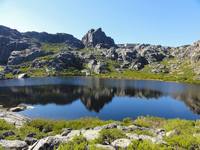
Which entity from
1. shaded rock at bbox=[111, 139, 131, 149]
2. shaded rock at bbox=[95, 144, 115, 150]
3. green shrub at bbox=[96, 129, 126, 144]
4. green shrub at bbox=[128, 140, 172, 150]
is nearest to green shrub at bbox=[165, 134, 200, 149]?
green shrub at bbox=[128, 140, 172, 150]

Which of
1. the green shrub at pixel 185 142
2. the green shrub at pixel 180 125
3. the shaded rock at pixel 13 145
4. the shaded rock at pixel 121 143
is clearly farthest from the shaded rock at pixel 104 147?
the green shrub at pixel 180 125

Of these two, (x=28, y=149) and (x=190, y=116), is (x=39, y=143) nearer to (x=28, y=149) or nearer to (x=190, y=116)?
(x=28, y=149)

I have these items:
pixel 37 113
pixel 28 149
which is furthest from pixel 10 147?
pixel 37 113

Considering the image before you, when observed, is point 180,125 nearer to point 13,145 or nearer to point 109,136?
point 109,136

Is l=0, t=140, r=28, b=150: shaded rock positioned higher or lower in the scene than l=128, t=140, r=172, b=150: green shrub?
lower

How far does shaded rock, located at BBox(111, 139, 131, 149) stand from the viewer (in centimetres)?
2386

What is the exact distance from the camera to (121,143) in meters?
24.5

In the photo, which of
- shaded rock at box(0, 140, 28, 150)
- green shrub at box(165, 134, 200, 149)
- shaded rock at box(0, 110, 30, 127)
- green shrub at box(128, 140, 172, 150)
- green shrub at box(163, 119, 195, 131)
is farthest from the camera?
shaded rock at box(0, 110, 30, 127)

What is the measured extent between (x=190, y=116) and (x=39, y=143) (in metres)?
67.5

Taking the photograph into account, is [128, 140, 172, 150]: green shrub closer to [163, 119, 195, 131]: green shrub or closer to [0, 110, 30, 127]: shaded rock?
[163, 119, 195, 131]: green shrub

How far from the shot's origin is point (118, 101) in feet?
360

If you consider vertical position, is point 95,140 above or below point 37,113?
above

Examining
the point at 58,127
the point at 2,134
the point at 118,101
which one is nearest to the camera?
the point at 2,134

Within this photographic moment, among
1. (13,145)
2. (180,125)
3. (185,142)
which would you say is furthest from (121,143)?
(180,125)
